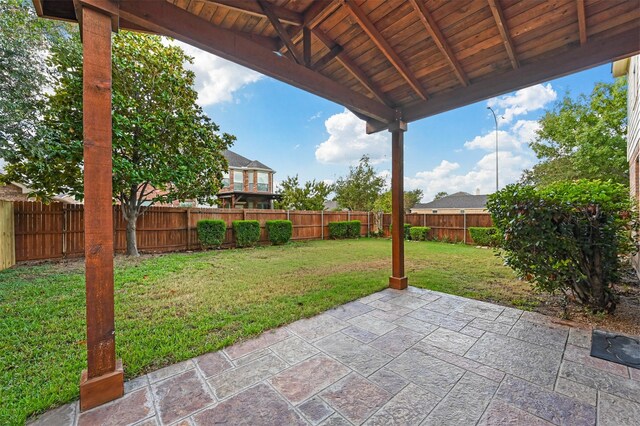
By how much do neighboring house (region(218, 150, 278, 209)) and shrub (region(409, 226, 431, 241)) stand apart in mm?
9955

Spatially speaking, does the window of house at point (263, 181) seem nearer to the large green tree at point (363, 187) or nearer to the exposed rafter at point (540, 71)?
the large green tree at point (363, 187)

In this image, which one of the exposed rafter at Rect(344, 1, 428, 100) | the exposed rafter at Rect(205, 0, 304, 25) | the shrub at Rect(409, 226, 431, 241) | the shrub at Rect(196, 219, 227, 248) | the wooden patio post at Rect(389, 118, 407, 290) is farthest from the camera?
the shrub at Rect(409, 226, 431, 241)

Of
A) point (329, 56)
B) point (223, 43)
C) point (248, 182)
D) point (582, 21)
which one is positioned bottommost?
point (223, 43)

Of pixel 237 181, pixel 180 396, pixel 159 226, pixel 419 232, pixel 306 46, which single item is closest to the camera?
pixel 180 396

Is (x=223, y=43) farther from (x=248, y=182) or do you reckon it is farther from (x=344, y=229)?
(x=248, y=182)

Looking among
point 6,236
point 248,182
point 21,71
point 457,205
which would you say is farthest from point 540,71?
point 457,205

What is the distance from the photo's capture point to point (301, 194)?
1526 centimetres

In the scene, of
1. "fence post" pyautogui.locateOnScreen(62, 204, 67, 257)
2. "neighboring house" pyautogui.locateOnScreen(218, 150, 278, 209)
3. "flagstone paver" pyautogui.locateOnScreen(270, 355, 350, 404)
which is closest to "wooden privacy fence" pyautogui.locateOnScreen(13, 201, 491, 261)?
"fence post" pyautogui.locateOnScreen(62, 204, 67, 257)

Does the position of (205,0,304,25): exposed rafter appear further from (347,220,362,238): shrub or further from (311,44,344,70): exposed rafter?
(347,220,362,238): shrub

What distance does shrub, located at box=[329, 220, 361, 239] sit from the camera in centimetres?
1277

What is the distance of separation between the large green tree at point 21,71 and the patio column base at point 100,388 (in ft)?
18.4

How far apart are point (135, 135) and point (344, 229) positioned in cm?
925

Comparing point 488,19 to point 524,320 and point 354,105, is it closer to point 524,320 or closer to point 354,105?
point 354,105

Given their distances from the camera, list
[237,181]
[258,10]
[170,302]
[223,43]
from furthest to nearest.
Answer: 1. [237,181]
2. [170,302]
3. [258,10]
4. [223,43]
